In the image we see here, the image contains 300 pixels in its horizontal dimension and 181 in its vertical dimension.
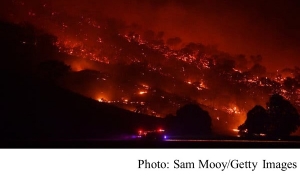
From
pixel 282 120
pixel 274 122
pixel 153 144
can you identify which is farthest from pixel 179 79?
pixel 153 144

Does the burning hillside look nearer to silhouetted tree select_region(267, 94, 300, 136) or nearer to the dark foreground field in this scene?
silhouetted tree select_region(267, 94, 300, 136)

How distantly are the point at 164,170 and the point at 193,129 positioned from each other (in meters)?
5.30

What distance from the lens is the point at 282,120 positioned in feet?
34.1

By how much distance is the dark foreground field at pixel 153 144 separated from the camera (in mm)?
2361

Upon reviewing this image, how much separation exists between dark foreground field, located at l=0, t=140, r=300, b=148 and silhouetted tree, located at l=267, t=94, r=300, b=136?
20.3 feet

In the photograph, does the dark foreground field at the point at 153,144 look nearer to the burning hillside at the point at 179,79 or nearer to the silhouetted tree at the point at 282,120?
the silhouetted tree at the point at 282,120

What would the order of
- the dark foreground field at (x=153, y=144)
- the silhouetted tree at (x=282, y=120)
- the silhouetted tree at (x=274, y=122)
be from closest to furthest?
the dark foreground field at (x=153, y=144)
the silhouetted tree at (x=274, y=122)
the silhouetted tree at (x=282, y=120)

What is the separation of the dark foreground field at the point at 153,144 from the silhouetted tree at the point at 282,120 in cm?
620

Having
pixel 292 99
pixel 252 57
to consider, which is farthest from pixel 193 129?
pixel 252 57

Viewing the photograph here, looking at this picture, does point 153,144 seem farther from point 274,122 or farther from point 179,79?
point 179,79

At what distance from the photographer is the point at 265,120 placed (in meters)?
9.68

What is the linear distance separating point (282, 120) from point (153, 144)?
8.68 meters

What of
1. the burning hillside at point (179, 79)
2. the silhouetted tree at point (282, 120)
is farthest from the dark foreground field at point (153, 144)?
the burning hillside at point (179, 79)

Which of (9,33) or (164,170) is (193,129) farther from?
(9,33)
